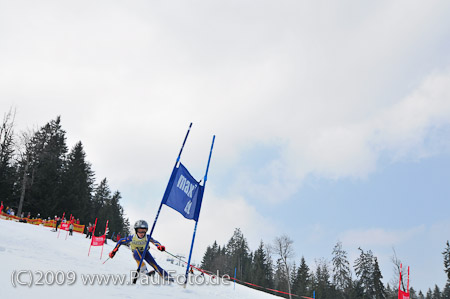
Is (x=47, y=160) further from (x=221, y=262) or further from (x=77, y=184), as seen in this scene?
(x=221, y=262)

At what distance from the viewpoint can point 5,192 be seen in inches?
1640

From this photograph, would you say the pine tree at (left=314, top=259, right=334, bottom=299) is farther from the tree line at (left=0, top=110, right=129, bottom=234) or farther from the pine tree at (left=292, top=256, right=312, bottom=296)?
the tree line at (left=0, top=110, right=129, bottom=234)

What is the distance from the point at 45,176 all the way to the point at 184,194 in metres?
45.0

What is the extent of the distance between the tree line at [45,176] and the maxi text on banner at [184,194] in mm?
36704

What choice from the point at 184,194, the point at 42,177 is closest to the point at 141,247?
the point at 184,194

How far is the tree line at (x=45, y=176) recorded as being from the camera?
40.1 metres

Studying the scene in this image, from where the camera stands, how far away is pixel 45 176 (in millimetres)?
44938

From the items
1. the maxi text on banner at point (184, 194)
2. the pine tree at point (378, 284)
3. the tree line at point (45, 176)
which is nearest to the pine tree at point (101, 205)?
the tree line at point (45, 176)

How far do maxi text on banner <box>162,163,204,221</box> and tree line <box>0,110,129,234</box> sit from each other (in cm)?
3670

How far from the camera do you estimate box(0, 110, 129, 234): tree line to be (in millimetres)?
40103

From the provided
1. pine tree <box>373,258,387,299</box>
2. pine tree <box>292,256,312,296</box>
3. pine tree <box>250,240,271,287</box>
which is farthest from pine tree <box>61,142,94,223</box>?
pine tree <box>373,258,387,299</box>

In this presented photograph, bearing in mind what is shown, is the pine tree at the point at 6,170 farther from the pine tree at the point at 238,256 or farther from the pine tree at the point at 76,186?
the pine tree at the point at 238,256

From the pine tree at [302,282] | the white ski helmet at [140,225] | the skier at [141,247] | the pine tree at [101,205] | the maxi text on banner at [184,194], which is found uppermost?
the pine tree at [101,205]

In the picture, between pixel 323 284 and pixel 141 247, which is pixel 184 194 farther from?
pixel 323 284
